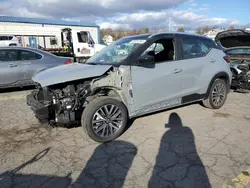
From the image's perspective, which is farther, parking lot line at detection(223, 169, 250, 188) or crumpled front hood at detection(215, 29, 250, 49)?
crumpled front hood at detection(215, 29, 250, 49)

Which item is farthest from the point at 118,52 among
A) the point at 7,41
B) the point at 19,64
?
the point at 7,41

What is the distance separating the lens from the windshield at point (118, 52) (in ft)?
13.3

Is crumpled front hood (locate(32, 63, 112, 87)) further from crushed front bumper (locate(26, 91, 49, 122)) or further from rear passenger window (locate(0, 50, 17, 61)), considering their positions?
rear passenger window (locate(0, 50, 17, 61))

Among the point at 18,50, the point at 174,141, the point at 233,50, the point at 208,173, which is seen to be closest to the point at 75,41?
the point at 18,50

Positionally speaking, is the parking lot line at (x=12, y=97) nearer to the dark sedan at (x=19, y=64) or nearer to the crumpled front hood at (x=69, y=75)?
the dark sedan at (x=19, y=64)

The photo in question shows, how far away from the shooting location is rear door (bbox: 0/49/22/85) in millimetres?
6570

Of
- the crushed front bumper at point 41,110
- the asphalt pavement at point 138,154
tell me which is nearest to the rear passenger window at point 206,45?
the asphalt pavement at point 138,154

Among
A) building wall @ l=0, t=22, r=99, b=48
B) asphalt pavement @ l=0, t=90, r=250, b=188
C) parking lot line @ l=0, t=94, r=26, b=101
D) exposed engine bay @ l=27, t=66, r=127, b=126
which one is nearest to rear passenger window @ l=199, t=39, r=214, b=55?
asphalt pavement @ l=0, t=90, r=250, b=188

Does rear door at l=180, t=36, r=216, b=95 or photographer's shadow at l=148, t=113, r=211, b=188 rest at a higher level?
rear door at l=180, t=36, r=216, b=95

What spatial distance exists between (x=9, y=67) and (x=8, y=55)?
0.42 meters

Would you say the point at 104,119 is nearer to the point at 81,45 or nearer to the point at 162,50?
the point at 162,50

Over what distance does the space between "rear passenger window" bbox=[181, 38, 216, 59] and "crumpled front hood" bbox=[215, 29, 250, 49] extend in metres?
2.34

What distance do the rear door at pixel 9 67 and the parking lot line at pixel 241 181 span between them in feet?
21.0

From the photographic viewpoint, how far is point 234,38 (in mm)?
7215
